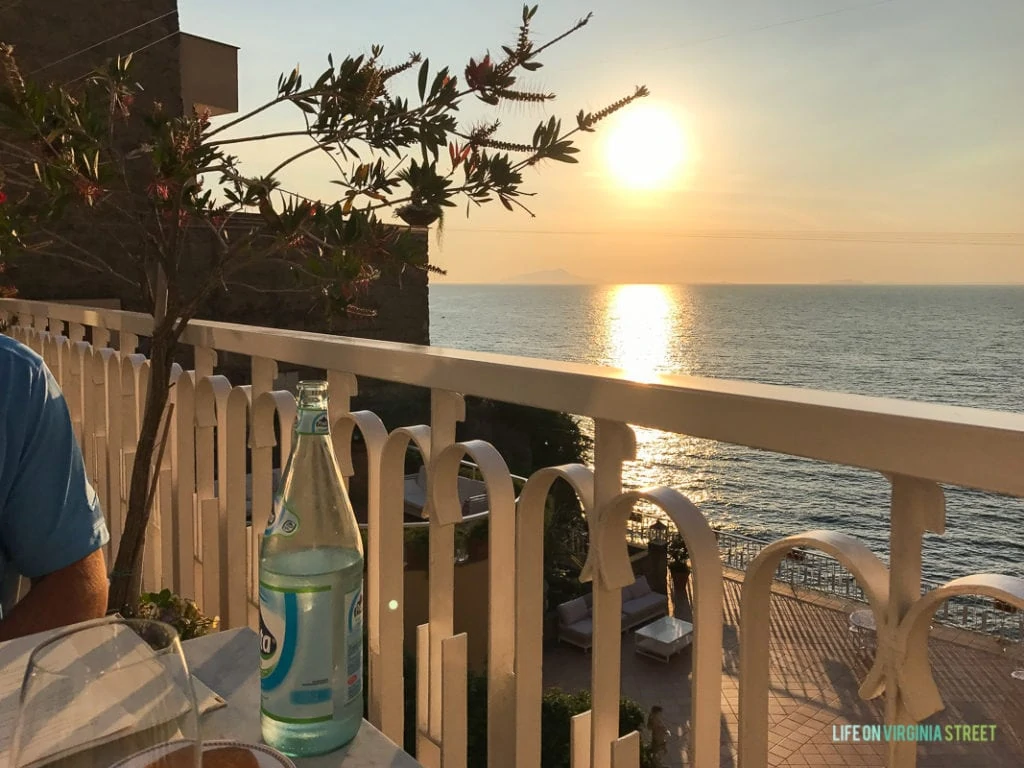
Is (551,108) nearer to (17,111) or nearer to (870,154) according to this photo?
(17,111)

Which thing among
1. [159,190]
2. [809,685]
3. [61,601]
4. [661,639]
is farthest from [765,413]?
[809,685]

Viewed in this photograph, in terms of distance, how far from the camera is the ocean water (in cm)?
3534

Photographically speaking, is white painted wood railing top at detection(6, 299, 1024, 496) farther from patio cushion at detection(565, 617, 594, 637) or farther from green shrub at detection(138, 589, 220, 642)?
patio cushion at detection(565, 617, 594, 637)

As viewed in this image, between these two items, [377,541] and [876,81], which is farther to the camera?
[876,81]

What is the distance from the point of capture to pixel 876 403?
2.21 ft

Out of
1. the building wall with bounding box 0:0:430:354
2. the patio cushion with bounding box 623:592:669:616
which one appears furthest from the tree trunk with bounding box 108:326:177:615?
the patio cushion with bounding box 623:592:669:616

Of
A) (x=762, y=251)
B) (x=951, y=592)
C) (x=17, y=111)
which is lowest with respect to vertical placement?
(x=951, y=592)

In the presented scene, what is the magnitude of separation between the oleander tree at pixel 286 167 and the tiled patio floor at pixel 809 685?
12.7 m

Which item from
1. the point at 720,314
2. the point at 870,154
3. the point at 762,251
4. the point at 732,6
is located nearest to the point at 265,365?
the point at 732,6

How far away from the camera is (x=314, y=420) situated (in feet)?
2.90

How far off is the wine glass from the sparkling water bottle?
0.29m

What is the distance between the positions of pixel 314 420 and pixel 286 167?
3.54 feet

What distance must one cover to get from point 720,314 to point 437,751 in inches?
4612

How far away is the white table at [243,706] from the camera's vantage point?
2.70ft
